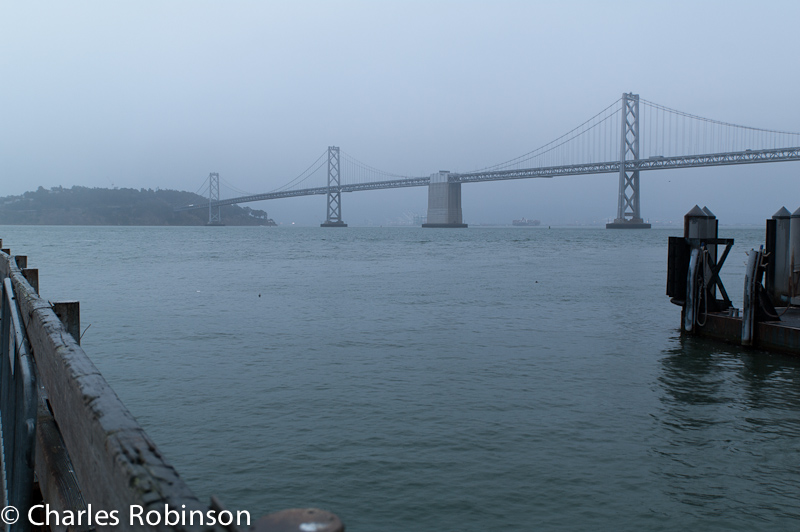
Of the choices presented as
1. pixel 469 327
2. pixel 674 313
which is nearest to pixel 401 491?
pixel 469 327

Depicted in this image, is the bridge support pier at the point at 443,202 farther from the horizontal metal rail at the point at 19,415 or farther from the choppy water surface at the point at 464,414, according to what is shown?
the horizontal metal rail at the point at 19,415

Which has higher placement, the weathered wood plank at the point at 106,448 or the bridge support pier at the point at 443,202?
the bridge support pier at the point at 443,202

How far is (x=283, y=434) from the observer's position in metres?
5.45

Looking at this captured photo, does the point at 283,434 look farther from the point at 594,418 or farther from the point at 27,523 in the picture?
the point at 27,523

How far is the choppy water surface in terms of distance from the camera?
169 inches

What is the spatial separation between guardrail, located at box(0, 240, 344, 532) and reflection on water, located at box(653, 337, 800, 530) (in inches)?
142

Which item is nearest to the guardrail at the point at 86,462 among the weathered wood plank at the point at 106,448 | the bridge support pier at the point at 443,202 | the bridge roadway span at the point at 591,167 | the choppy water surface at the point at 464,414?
the weathered wood plank at the point at 106,448

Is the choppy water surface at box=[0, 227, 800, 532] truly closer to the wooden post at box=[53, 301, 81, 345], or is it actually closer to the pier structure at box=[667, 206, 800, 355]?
the pier structure at box=[667, 206, 800, 355]

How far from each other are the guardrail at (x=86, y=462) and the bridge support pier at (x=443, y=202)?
92052mm

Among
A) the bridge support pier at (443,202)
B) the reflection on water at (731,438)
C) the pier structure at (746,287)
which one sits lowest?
the reflection on water at (731,438)

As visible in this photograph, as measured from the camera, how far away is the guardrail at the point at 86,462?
36.3 inches

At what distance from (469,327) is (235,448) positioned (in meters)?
6.69

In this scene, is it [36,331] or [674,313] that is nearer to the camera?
[36,331]

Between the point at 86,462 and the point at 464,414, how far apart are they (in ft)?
16.2
